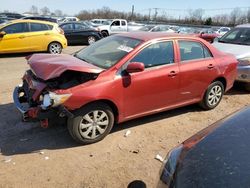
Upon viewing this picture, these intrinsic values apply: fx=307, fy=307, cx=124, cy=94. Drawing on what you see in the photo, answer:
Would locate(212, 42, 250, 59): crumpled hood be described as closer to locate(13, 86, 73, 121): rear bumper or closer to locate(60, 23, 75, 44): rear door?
locate(13, 86, 73, 121): rear bumper

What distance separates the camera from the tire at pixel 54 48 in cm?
1328

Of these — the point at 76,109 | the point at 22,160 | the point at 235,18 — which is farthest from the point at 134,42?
the point at 235,18

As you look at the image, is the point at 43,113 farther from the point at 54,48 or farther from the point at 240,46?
the point at 54,48

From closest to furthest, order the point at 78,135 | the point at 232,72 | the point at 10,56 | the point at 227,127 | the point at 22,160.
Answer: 1. the point at 227,127
2. the point at 22,160
3. the point at 78,135
4. the point at 232,72
5. the point at 10,56

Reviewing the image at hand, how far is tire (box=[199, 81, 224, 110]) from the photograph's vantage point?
6.12 meters

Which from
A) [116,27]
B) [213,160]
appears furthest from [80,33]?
[213,160]

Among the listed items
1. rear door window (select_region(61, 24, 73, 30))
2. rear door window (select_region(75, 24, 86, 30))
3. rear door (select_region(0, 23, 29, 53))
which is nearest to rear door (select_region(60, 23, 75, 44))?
rear door window (select_region(61, 24, 73, 30))

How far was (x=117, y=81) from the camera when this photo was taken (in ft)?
15.3

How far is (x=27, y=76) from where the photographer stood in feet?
16.7

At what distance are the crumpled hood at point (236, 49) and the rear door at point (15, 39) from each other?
7.73 m

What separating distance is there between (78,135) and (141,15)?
7959 centimetres

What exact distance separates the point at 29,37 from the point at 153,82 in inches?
354

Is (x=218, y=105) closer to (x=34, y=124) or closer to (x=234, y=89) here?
(x=234, y=89)

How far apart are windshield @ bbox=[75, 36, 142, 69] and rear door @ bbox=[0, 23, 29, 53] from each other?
7.51 metres
